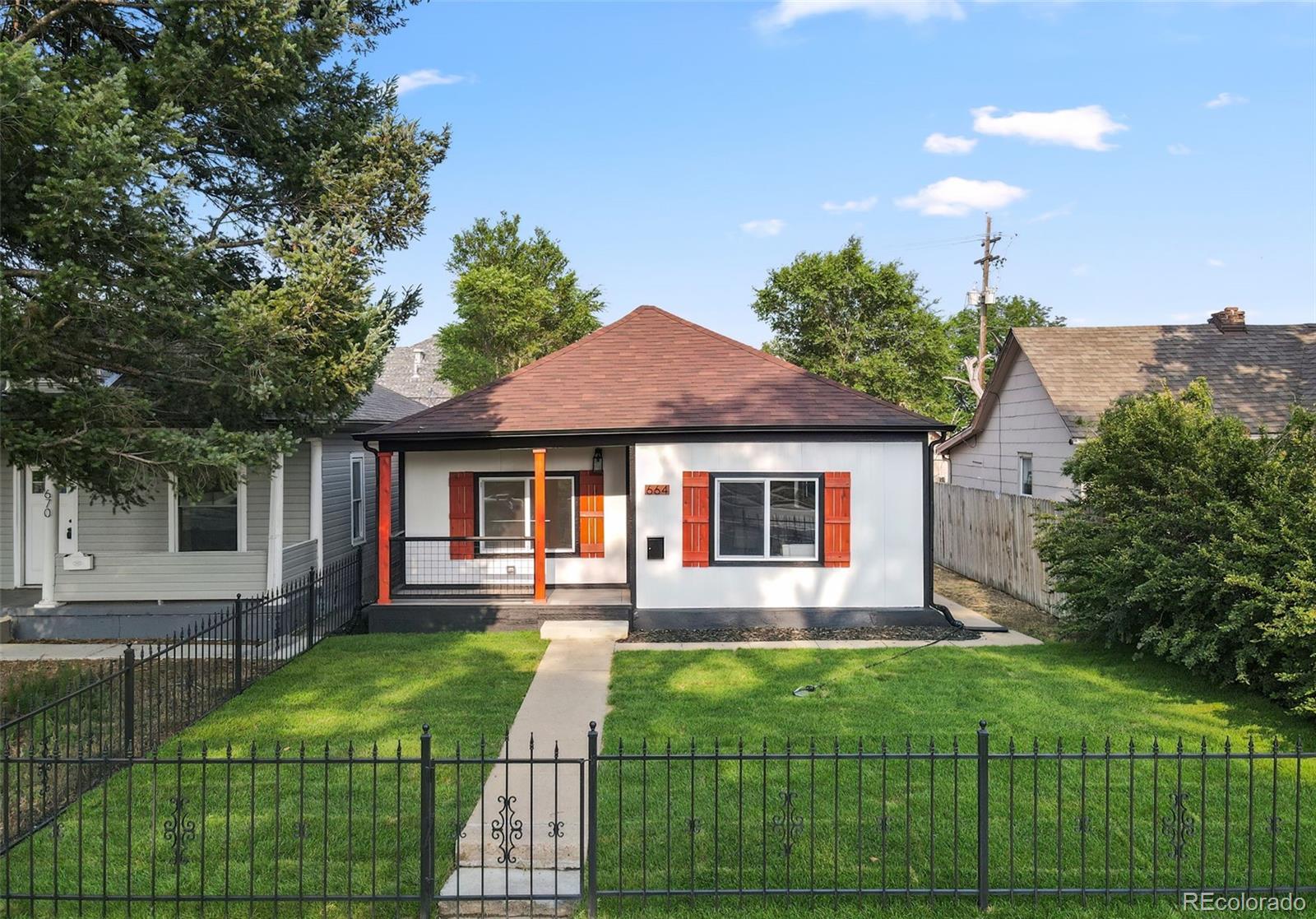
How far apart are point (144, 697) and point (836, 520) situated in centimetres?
919

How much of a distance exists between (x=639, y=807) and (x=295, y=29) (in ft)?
31.5

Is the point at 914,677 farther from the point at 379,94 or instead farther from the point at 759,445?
the point at 379,94

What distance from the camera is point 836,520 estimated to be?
13.1 meters

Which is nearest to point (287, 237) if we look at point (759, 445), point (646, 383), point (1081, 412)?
point (646, 383)

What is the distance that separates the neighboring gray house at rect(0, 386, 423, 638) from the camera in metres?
13.0

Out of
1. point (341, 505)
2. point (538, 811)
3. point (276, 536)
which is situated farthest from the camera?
point (341, 505)

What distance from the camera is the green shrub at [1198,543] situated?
8.15 m

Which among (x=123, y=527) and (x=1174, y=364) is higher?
(x=1174, y=364)

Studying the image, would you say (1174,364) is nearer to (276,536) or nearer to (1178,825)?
(1178,825)

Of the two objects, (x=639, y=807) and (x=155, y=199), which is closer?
(x=639, y=807)

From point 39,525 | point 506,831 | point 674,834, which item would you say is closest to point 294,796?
point 506,831

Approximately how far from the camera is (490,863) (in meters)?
5.58

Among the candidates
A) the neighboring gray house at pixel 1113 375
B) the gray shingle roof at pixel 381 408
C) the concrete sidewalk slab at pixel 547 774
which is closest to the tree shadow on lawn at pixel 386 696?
the concrete sidewalk slab at pixel 547 774

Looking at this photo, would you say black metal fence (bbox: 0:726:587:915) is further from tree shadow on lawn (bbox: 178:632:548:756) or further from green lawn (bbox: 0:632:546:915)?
tree shadow on lawn (bbox: 178:632:548:756)
